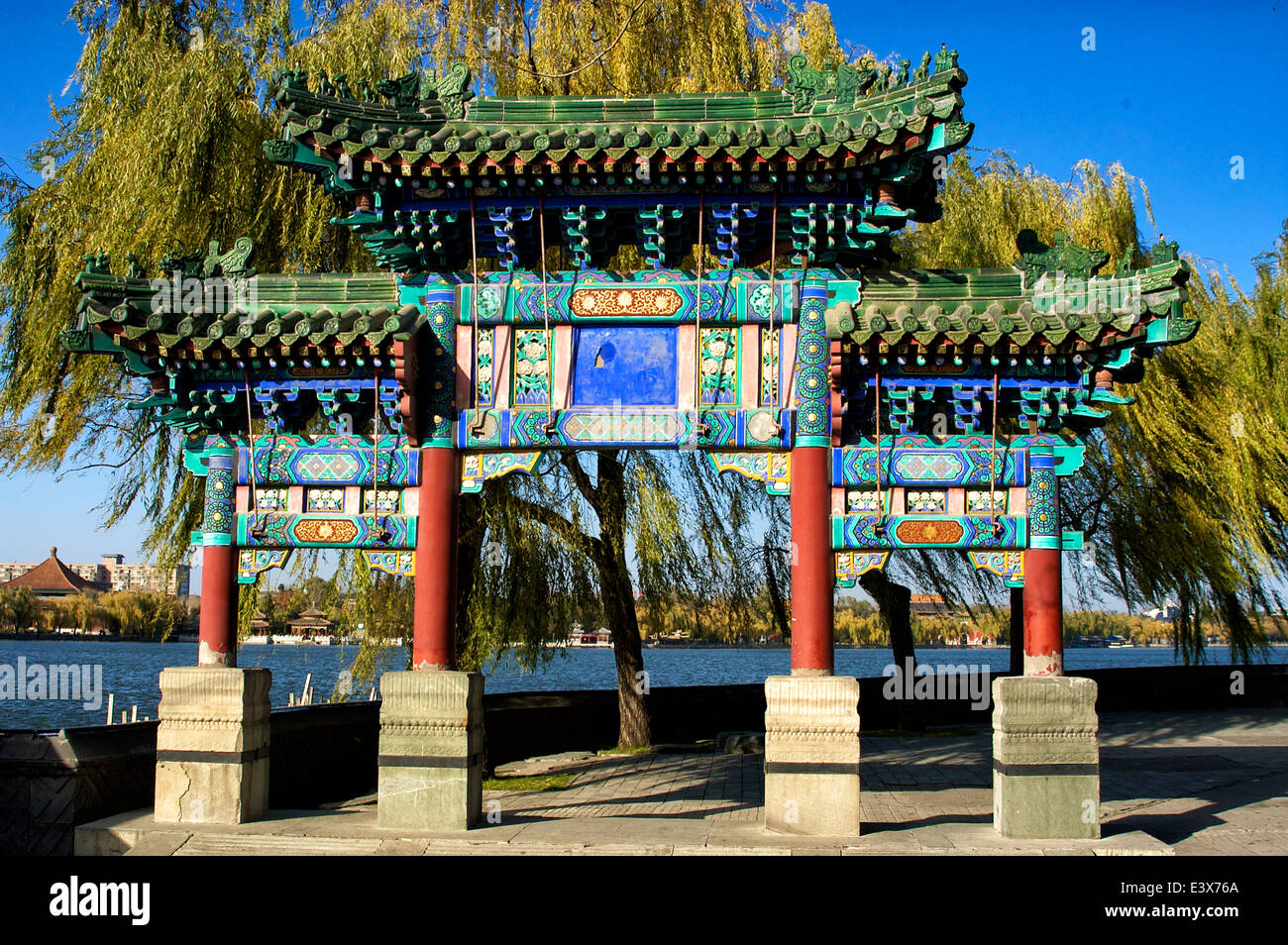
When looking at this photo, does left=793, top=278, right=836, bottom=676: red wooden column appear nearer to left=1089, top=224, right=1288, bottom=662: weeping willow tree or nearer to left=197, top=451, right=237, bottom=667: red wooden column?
left=197, top=451, right=237, bottom=667: red wooden column

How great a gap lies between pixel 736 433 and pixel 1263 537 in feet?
34.5

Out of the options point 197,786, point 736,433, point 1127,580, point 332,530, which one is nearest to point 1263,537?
point 1127,580

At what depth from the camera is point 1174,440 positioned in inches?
600

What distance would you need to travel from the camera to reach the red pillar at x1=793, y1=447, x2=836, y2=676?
26.7 feet

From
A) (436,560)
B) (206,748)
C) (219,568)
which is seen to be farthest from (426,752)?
(219,568)

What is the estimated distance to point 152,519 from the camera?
39.1 feet

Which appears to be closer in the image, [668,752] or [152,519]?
[152,519]

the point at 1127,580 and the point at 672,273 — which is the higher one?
the point at 672,273

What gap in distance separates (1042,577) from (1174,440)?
328 inches

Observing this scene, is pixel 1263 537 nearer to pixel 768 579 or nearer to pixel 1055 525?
pixel 768 579

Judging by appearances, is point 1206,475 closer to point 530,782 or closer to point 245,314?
point 530,782

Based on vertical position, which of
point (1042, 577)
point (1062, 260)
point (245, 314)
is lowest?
point (1042, 577)

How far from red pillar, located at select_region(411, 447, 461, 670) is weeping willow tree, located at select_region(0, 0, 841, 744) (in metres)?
3.84

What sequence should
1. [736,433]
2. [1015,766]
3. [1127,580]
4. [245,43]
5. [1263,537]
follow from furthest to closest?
[1127,580] → [1263,537] → [245,43] → [736,433] → [1015,766]
